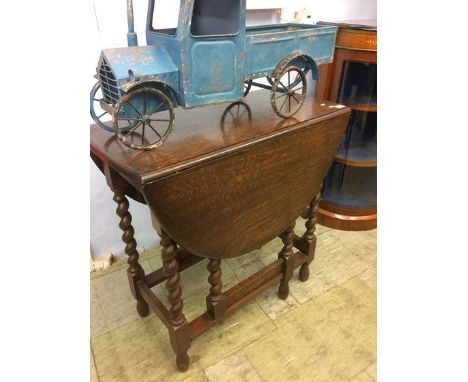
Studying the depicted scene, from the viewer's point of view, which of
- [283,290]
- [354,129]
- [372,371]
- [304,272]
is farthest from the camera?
[354,129]

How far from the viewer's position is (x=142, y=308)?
1.43 meters

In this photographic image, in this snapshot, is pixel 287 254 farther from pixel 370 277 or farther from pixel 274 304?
pixel 370 277

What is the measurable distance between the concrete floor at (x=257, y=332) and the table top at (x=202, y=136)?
2.66 feet

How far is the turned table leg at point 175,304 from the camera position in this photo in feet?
3.36

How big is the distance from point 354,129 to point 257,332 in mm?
1251

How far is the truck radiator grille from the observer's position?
2.80 ft

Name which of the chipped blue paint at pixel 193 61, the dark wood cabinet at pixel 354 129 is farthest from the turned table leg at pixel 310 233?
the chipped blue paint at pixel 193 61

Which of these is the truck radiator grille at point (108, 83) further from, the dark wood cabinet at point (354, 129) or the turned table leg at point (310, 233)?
the dark wood cabinet at point (354, 129)

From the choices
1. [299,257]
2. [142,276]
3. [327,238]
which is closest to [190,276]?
[142,276]

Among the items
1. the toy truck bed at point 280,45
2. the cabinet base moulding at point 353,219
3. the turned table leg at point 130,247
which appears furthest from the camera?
the cabinet base moulding at point 353,219

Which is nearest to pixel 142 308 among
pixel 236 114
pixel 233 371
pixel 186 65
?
pixel 233 371

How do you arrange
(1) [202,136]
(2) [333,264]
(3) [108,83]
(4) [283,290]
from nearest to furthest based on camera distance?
(3) [108,83], (1) [202,136], (4) [283,290], (2) [333,264]

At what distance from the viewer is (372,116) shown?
192 cm

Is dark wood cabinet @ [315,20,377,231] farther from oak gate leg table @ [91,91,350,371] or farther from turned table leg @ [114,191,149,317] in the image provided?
turned table leg @ [114,191,149,317]
